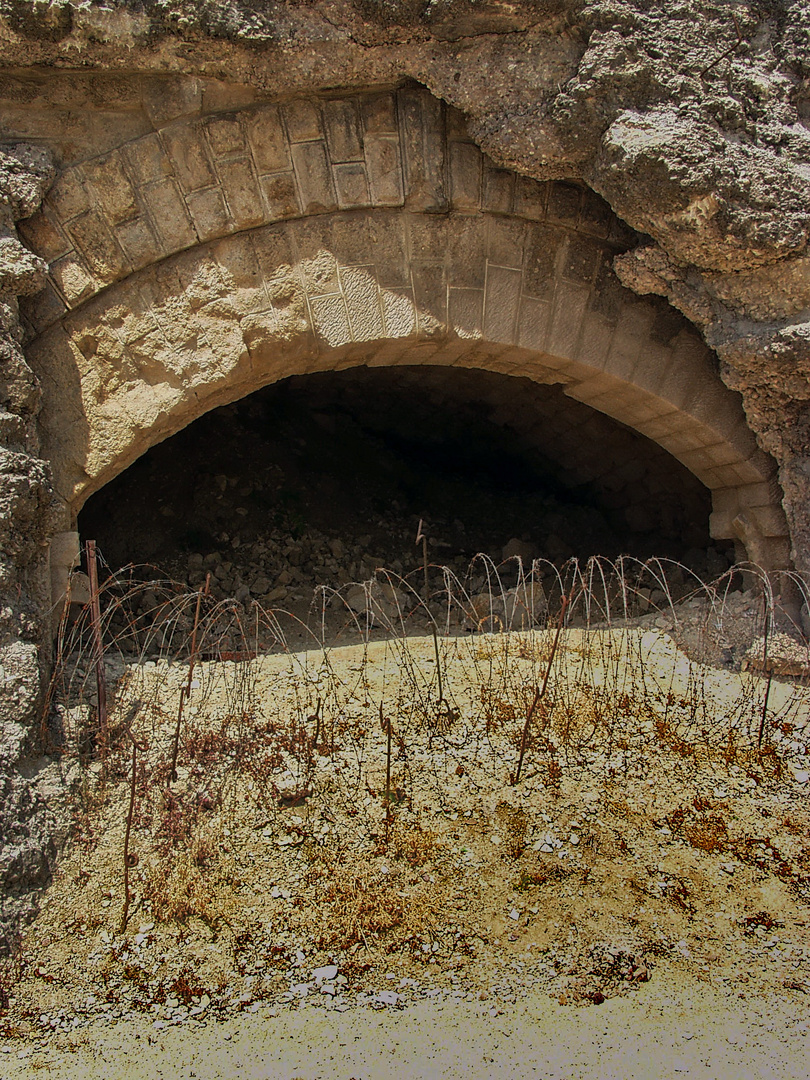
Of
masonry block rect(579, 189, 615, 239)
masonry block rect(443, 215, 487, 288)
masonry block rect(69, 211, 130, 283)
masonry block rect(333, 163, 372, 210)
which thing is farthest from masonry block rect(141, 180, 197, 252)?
masonry block rect(579, 189, 615, 239)

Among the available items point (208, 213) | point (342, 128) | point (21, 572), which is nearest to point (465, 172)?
point (342, 128)

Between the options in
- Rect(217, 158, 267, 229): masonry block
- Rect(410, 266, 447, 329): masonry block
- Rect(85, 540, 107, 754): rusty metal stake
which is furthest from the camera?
Rect(410, 266, 447, 329): masonry block

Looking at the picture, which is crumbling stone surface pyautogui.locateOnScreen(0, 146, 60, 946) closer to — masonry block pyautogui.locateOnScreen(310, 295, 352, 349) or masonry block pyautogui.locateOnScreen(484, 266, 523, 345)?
masonry block pyautogui.locateOnScreen(310, 295, 352, 349)

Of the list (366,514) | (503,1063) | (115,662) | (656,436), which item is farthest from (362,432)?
(503,1063)

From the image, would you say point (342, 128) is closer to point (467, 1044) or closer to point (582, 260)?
point (582, 260)

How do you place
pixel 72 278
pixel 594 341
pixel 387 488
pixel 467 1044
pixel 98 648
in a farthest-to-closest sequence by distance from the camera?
pixel 387 488
pixel 594 341
pixel 72 278
pixel 98 648
pixel 467 1044

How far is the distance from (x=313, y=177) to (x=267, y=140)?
0.77 feet

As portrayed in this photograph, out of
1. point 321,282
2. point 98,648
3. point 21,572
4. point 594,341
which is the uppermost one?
point 321,282

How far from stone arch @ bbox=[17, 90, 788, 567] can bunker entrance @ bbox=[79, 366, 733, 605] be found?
1.68 meters

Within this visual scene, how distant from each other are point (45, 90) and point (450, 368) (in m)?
3.37

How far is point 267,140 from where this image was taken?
3.48 metres

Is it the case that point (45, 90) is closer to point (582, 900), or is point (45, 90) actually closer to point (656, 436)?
point (656, 436)

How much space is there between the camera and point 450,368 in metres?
6.07

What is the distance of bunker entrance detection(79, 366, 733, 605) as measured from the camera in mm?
5281
